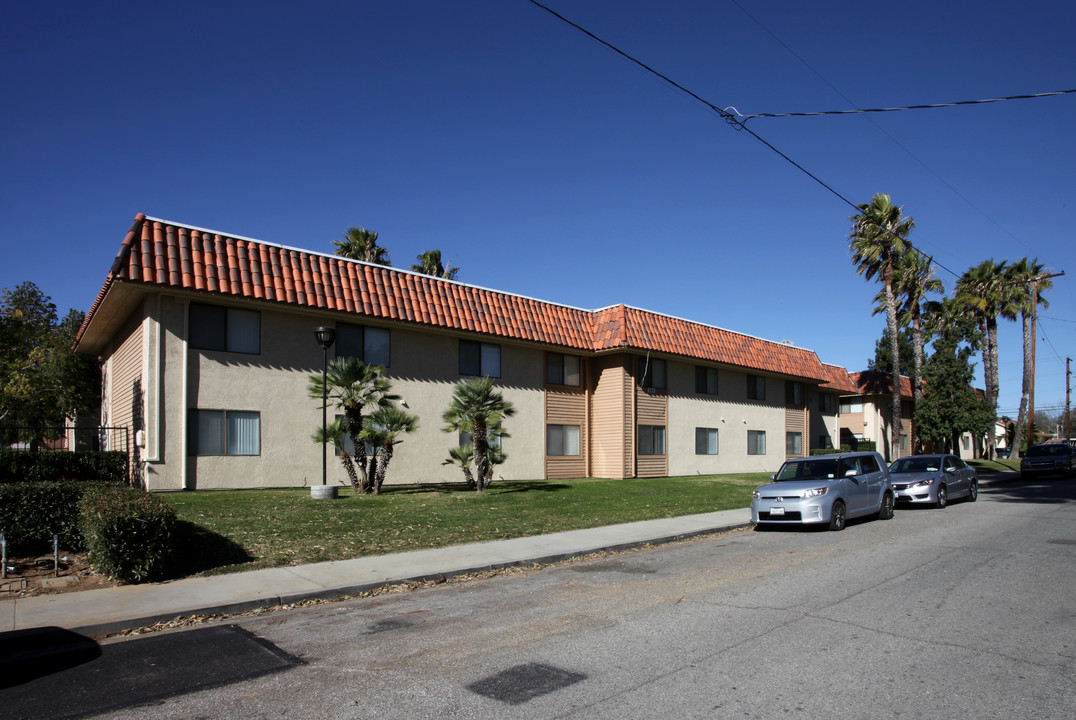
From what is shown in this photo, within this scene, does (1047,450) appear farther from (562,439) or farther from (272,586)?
(272,586)

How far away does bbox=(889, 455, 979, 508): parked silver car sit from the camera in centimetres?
1895

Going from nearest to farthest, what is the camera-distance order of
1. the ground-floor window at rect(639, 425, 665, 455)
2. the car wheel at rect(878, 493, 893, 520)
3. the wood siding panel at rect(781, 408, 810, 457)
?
the car wheel at rect(878, 493, 893, 520)
the ground-floor window at rect(639, 425, 665, 455)
the wood siding panel at rect(781, 408, 810, 457)

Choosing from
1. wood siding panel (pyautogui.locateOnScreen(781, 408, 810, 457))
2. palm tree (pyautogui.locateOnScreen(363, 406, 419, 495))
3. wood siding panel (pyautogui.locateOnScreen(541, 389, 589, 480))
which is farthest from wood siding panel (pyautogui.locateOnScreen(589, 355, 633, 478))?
wood siding panel (pyautogui.locateOnScreen(781, 408, 810, 457))

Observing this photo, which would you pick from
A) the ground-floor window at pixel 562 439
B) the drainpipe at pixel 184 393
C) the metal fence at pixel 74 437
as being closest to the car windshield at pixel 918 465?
the ground-floor window at pixel 562 439

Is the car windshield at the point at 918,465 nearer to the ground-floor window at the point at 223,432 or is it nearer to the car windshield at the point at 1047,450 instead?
the car windshield at the point at 1047,450

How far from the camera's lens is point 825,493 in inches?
554

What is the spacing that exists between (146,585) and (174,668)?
11.2ft

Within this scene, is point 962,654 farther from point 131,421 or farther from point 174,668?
point 131,421

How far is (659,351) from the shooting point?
90.0 ft

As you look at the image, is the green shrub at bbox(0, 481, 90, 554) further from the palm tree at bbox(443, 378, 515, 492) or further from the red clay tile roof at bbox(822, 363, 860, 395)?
the red clay tile roof at bbox(822, 363, 860, 395)

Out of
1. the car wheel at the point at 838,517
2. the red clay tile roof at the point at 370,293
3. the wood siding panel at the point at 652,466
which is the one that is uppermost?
the red clay tile roof at the point at 370,293

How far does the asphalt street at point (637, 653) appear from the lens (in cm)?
490

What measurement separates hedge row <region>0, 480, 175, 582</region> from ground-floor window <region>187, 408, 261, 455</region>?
7165 mm

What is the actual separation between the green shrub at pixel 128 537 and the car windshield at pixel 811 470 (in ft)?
38.0
